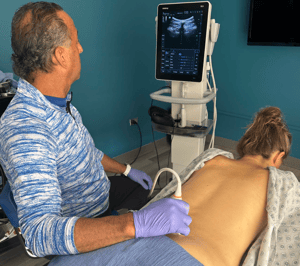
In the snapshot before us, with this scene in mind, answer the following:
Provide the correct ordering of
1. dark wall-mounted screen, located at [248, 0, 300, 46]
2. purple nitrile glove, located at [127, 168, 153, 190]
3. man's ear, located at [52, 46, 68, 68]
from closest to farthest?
man's ear, located at [52, 46, 68, 68] → purple nitrile glove, located at [127, 168, 153, 190] → dark wall-mounted screen, located at [248, 0, 300, 46]

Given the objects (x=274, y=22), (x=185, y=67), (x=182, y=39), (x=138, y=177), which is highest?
(x=274, y=22)

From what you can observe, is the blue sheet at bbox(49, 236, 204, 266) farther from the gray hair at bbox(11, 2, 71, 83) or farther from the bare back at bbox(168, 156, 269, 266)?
the gray hair at bbox(11, 2, 71, 83)

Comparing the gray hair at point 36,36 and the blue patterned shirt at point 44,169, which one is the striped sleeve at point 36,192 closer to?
the blue patterned shirt at point 44,169

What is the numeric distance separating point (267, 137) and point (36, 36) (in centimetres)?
107

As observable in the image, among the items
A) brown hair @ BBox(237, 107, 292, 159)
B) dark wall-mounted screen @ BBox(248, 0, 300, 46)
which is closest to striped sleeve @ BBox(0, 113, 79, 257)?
brown hair @ BBox(237, 107, 292, 159)

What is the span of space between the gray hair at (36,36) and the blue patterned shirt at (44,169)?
86mm

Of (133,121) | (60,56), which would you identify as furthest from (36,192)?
(133,121)

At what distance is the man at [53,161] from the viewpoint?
28.5 inches

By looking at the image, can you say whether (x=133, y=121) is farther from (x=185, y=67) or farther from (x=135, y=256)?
(x=135, y=256)

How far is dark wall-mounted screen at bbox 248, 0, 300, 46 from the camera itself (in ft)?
7.36

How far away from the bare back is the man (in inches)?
4.1

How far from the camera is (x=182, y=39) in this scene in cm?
173

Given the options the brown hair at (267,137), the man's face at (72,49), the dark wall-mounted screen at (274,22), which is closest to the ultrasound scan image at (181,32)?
the brown hair at (267,137)

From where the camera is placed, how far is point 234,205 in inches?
38.5
